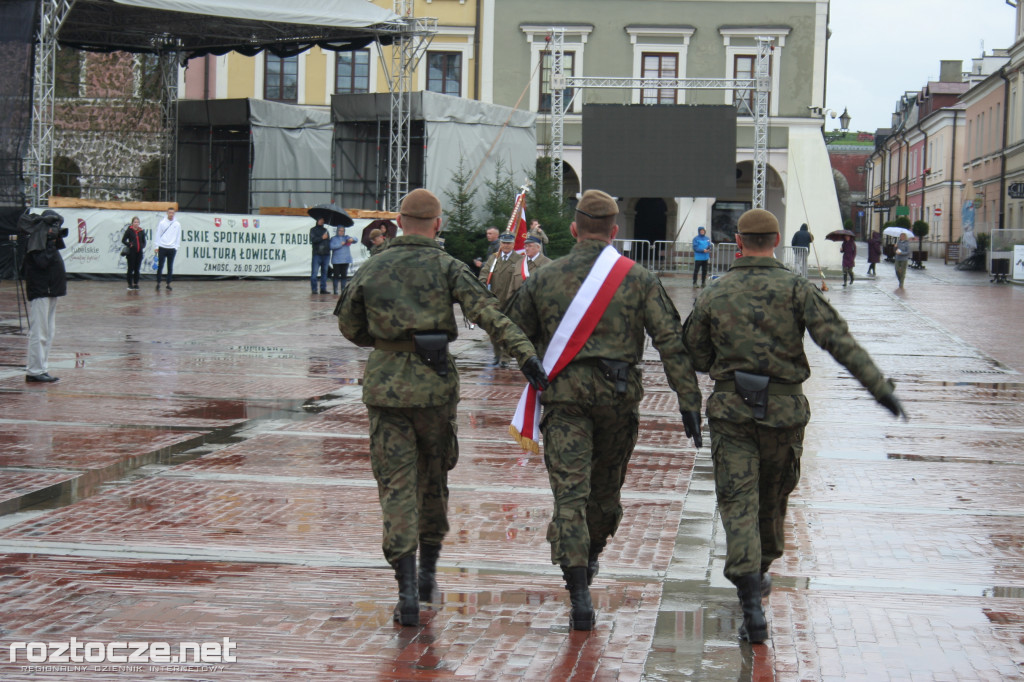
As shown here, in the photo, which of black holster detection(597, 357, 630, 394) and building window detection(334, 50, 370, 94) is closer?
black holster detection(597, 357, 630, 394)

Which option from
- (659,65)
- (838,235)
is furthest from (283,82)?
(838,235)

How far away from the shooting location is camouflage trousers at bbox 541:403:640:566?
505 centimetres

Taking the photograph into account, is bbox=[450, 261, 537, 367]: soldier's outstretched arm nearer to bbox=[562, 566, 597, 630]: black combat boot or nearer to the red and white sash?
the red and white sash

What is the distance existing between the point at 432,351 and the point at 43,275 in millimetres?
8017

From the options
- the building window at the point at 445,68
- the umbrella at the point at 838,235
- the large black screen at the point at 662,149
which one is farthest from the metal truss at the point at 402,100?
the umbrella at the point at 838,235

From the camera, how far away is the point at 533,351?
16.6 ft

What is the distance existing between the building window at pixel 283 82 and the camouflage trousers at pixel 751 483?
4021cm

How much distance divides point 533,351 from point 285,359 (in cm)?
1018

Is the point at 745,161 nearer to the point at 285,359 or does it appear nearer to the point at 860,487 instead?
the point at 285,359

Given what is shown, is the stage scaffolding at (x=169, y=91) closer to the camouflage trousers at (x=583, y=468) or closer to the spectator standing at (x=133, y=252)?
the spectator standing at (x=133, y=252)

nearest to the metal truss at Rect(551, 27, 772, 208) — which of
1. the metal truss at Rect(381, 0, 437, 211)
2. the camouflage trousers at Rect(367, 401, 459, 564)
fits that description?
the metal truss at Rect(381, 0, 437, 211)

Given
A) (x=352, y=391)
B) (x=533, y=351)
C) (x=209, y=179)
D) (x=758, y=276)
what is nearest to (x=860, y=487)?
(x=758, y=276)

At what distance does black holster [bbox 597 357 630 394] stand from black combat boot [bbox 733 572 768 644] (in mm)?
960

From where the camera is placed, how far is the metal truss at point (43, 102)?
85.4ft
